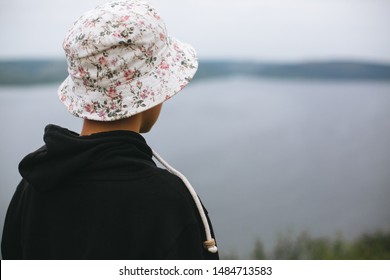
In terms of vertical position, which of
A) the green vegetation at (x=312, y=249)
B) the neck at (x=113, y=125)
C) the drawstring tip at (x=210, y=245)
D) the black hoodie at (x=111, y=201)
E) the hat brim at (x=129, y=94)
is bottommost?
the green vegetation at (x=312, y=249)

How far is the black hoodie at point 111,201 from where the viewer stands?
33.1 inches

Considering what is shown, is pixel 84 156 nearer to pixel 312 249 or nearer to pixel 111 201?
pixel 111 201

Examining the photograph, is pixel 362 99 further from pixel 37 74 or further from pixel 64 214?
pixel 64 214

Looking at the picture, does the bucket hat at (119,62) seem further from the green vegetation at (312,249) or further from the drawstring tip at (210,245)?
the green vegetation at (312,249)

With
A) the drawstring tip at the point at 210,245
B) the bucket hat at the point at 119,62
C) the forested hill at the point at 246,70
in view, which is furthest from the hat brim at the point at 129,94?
the forested hill at the point at 246,70

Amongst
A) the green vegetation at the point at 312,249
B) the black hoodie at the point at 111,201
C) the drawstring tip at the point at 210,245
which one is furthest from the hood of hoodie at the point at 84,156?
the green vegetation at the point at 312,249

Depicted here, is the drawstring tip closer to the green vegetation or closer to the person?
the person

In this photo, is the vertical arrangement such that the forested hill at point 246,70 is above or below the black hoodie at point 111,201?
above

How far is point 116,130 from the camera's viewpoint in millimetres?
882

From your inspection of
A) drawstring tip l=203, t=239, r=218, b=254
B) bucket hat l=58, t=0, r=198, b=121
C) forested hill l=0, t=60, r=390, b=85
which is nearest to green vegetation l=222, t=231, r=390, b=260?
forested hill l=0, t=60, r=390, b=85

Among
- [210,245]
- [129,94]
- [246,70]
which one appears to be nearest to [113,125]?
[129,94]

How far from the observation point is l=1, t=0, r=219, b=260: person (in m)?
0.84

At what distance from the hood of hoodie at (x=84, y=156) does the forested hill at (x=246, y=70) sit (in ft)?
5.71

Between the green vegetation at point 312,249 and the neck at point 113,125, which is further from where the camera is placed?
the green vegetation at point 312,249
